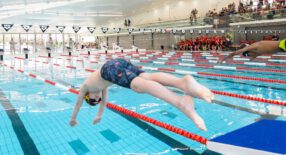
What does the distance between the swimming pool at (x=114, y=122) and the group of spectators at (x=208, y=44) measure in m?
13.4

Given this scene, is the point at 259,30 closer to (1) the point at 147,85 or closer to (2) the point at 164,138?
(2) the point at 164,138

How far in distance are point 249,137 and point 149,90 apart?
2.72 feet

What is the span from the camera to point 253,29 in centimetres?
2050

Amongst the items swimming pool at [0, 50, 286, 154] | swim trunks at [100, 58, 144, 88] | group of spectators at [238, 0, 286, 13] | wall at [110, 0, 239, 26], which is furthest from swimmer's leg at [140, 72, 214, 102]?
wall at [110, 0, 239, 26]

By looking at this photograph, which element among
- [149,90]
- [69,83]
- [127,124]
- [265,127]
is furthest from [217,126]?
[69,83]

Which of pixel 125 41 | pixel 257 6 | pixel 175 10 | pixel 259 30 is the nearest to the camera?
pixel 259 30

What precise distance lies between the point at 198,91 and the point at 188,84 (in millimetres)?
123

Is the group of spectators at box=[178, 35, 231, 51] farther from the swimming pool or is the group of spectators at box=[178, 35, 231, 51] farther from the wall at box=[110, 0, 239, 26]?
the swimming pool

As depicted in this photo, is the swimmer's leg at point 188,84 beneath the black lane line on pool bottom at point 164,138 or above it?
above

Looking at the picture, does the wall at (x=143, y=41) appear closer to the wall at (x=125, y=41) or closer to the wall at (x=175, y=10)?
the wall at (x=125, y=41)

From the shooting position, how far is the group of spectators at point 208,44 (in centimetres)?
2041

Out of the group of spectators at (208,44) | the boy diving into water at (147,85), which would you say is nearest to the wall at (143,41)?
the group of spectators at (208,44)

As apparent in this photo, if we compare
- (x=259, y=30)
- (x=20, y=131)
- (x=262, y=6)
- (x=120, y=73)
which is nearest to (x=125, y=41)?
(x=259, y=30)

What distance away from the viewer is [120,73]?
2.72 meters
